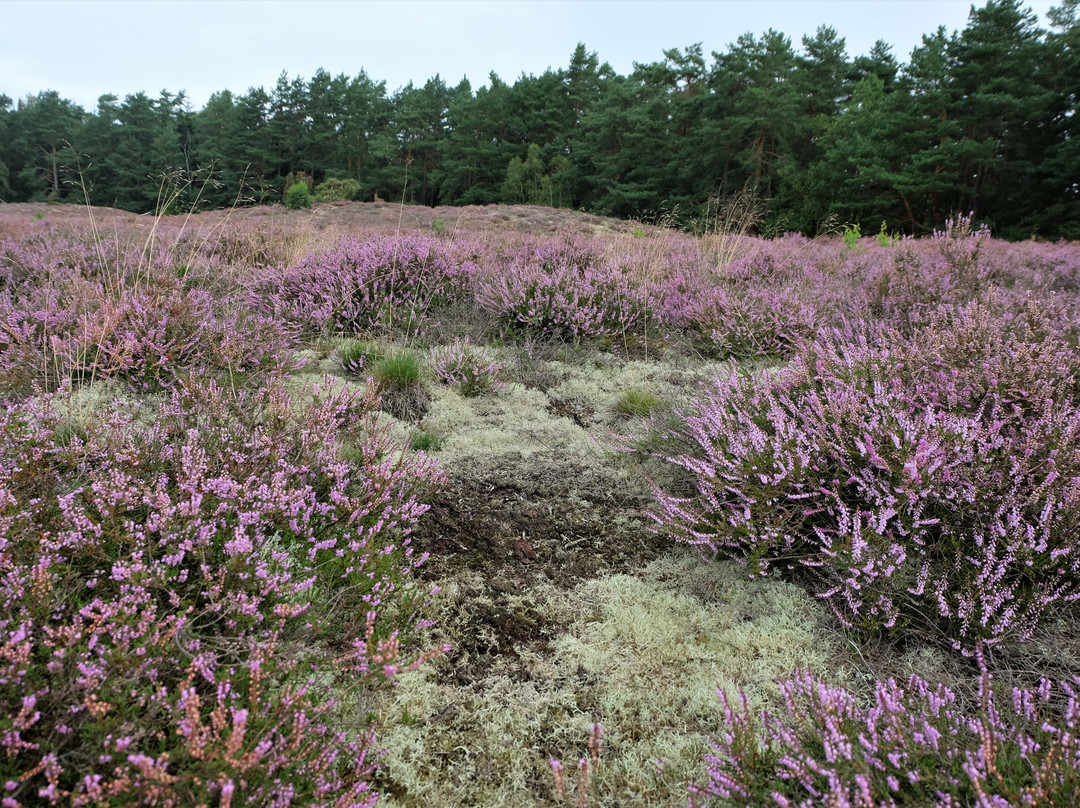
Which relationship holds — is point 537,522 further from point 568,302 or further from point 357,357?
point 568,302

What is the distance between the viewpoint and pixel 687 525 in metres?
2.37

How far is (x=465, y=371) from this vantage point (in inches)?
160

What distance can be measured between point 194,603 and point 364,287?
4.16 metres

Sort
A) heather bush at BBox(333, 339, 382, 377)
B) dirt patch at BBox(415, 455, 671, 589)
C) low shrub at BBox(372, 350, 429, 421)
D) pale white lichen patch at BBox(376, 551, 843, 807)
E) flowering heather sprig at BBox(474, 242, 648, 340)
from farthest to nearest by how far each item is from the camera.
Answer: flowering heather sprig at BBox(474, 242, 648, 340) < heather bush at BBox(333, 339, 382, 377) < low shrub at BBox(372, 350, 429, 421) < dirt patch at BBox(415, 455, 671, 589) < pale white lichen patch at BBox(376, 551, 843, 807)

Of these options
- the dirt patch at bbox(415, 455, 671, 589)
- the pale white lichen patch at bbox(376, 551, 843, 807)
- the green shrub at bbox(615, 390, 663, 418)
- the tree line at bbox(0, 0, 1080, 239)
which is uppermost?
the tree line at bbox(0, 0, 1080, 239)

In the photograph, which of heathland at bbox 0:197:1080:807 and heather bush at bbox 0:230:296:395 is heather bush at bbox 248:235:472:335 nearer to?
heather bush at bbox 0:230:296:395

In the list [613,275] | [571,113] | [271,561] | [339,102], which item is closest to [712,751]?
[271,561]

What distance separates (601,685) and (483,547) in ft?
2.72

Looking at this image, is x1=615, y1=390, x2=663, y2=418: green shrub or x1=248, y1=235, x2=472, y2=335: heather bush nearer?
x1=615, y1=390, x2=663, y2=418: green shrub

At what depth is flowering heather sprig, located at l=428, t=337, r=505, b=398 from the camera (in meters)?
3.99

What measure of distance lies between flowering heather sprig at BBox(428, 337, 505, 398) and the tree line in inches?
84.8

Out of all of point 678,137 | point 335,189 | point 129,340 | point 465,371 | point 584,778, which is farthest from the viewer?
point 678,137

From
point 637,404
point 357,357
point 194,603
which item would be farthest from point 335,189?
point 194,603

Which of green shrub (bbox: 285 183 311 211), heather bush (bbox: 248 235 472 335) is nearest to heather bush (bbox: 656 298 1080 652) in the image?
heather bush (bbox: 248 235 472 335)
